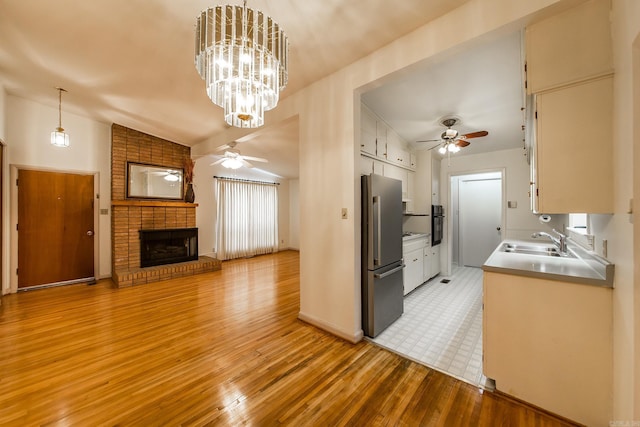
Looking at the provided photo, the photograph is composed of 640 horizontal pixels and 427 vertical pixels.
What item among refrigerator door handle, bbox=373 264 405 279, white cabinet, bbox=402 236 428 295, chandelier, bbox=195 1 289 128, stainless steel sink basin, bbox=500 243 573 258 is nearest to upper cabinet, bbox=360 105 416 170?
white cabinet, bbox=402 236 428 295

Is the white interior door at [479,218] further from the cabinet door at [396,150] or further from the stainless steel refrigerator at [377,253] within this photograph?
the stainless steel refrigerator at [377,253]

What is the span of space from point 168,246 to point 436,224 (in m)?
5.59

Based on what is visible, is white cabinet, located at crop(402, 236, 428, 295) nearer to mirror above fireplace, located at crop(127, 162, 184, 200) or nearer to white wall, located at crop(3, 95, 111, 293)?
mirror above fireplace, located at crop(127, 162, 184, 200)

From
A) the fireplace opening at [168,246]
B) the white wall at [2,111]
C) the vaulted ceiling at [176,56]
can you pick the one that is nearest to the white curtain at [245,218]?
the fireplace opening at [168,246]

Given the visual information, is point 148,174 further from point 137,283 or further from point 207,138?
point 137,283

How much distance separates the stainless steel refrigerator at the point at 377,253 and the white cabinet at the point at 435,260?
2221mm

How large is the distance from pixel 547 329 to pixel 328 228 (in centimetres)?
184

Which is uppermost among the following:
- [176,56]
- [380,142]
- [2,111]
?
[176,56]

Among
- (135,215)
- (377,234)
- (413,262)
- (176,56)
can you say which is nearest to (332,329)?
(377,234)

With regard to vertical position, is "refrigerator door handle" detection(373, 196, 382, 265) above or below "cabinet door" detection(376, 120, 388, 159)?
below

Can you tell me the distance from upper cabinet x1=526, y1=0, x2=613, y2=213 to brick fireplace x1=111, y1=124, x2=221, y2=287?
222 inches

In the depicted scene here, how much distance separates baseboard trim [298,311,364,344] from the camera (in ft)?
7.80

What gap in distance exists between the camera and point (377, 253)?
2.44 metres

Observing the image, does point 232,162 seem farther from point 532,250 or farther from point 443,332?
point 532,250
